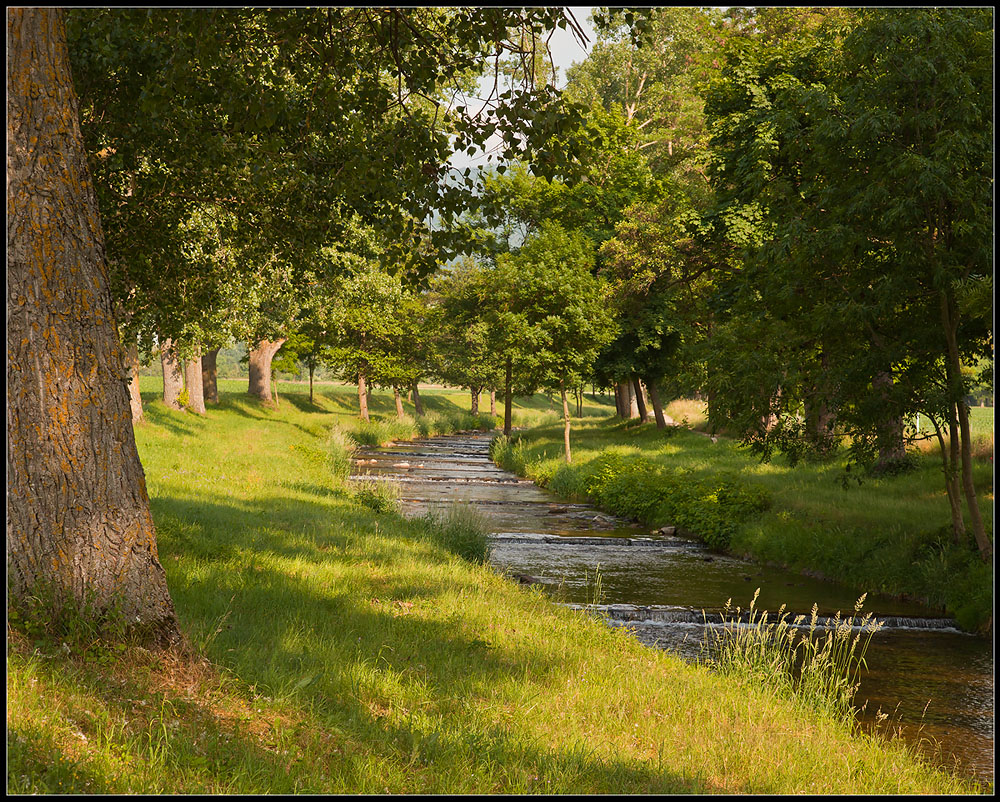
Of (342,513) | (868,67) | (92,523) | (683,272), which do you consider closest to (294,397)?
(683,272)

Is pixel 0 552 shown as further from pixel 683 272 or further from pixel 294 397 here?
pixel 294 397

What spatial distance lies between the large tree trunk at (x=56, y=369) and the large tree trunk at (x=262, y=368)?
43.9 meters

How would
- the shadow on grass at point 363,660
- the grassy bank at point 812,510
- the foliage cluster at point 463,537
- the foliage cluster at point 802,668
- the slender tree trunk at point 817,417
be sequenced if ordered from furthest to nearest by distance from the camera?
the foliage cluster at point 463,537 → the slender tree trunk at point 817,417 → the grassy bank at point 812,510 → the foliage cluster at point 802,668 → the shadow on grass at point 363,660

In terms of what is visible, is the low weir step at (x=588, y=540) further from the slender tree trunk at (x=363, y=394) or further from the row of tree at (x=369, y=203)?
the slender tree trunk at (x=363, y=394)

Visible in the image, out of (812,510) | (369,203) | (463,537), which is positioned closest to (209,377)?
(463,537)

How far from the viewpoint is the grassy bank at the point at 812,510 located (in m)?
13.6

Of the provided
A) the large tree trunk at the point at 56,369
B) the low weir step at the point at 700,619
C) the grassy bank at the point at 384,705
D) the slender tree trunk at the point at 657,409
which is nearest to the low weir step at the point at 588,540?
the low weir step at the point at 700,619

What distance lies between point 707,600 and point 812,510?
18.4 feet

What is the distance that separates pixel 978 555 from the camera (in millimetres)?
13008

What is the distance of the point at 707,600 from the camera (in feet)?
44.5

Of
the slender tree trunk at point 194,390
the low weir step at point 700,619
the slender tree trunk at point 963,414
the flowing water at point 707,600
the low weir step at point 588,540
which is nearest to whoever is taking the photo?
the flowing water at point 707,600

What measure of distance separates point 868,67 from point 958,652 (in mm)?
9343

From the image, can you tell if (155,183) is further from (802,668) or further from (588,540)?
(588,540)

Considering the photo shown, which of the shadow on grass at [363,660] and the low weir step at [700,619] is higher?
the shadow on grass at [363,660]
